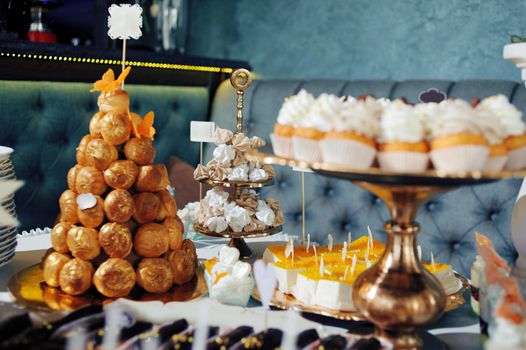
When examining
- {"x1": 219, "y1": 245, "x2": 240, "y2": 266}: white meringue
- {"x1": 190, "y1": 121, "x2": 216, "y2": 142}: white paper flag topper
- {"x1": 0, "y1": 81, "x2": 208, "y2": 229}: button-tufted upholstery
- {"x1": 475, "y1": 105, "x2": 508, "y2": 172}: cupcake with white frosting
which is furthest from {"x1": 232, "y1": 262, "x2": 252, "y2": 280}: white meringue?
{"x1": 0, "y1": 81, "x2": 208, "y2": 229}: button-tufted upholstery

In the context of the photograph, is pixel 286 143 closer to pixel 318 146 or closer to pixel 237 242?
pixel 318 146

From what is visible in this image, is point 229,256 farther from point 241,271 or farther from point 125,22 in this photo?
point 125,22

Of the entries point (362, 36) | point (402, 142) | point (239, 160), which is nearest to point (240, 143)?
point (239, 160)

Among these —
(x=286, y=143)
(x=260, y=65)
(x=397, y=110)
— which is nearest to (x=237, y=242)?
(x=286, y=143)

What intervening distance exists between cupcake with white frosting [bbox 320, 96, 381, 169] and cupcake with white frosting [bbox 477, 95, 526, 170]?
0.59 feet

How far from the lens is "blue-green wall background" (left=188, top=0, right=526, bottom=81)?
7.77ft

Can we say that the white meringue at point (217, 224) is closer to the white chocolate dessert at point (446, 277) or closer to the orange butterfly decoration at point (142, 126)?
the orange butterfly decoration at point (142, 126)

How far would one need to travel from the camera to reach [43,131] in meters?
2.28

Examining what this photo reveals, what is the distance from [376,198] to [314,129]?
4.52 feet

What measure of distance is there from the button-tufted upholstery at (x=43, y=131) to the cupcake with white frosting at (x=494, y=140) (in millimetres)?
1719

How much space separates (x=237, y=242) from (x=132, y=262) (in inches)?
14.7

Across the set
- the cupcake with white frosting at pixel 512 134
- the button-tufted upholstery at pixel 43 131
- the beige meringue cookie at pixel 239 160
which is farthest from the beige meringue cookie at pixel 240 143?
the button-tufted upholstery at pixel 43 131

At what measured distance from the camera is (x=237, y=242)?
1.48 meters

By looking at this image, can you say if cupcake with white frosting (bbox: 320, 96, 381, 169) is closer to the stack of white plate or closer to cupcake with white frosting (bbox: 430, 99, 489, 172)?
cupcake with white frosting (bbox: 430, 99, 489, 172)
